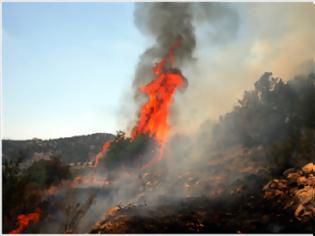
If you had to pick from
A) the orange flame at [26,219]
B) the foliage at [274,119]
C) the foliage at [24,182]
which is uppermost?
the foliage at [274,119]

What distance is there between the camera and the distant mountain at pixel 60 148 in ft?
33.4

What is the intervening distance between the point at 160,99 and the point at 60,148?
2.40 m

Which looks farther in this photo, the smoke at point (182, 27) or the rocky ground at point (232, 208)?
the smoke at point (182, 27)

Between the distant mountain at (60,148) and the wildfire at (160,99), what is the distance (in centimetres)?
82

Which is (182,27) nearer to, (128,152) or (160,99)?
(160,99)

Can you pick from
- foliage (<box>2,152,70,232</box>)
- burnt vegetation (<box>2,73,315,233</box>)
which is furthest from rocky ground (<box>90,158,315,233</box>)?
foliage (<box>2,152,70,232</box>)

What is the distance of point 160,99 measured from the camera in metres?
10.8

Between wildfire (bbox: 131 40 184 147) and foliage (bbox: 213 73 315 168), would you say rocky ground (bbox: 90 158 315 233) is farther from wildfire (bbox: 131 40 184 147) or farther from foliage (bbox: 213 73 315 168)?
wildfire (bbox: 131 40 184 147)

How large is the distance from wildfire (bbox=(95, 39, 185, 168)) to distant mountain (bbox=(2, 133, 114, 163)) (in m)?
0.82

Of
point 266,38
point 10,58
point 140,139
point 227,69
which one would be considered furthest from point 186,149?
point 10,58

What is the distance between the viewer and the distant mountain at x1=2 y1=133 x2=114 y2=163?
33.4 ft

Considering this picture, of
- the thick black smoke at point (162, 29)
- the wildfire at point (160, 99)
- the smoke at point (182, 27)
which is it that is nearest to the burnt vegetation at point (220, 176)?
the wildfire at point (160, 99)

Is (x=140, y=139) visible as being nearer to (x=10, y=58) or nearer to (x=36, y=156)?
(x=36, y=156)

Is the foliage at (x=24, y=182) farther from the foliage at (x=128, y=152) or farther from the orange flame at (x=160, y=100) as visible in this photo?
the orange flame at (x=160, y=100)
